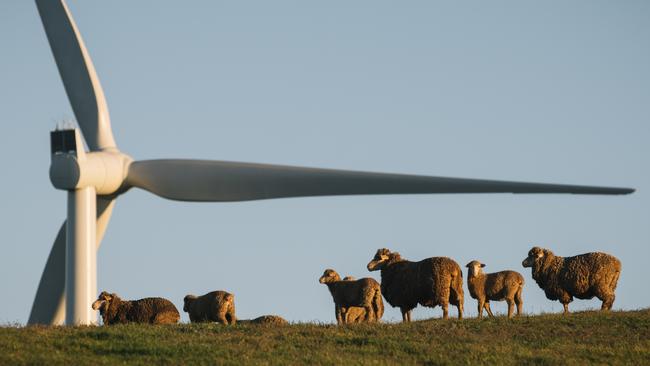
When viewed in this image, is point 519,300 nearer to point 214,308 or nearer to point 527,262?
point 527,262

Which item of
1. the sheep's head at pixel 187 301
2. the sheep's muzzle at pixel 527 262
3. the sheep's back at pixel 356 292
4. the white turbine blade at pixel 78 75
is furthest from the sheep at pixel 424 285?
the white turbine blade at pixel 78 75

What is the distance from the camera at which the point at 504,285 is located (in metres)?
33.1

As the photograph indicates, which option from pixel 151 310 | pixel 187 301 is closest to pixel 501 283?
pixel 187 301

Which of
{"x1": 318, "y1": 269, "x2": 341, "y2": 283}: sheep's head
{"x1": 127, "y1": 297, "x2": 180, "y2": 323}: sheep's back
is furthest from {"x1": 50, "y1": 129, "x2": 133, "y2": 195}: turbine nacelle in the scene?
{"x1": 318, "y1": 269, "x2": 341, "y2": 283}: sheep's head

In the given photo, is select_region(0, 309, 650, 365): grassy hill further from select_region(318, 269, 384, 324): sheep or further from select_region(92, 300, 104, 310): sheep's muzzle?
select_region(92, 300, 104, 310): sheep's muzzle

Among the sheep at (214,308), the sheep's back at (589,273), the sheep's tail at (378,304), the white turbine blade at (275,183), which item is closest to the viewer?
the white turbine blade at (275,183)

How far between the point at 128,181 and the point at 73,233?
2067 mm

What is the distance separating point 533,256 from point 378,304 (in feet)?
13.9

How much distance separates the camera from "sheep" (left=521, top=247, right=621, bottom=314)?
111 feet

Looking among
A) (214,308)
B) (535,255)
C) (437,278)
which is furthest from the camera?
(535,255)

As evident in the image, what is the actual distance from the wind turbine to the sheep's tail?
4.10m

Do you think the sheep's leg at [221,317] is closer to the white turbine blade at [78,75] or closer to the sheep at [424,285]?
the sheep at [424,285]

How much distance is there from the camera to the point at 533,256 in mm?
34906

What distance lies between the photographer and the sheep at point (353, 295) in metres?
32.6
